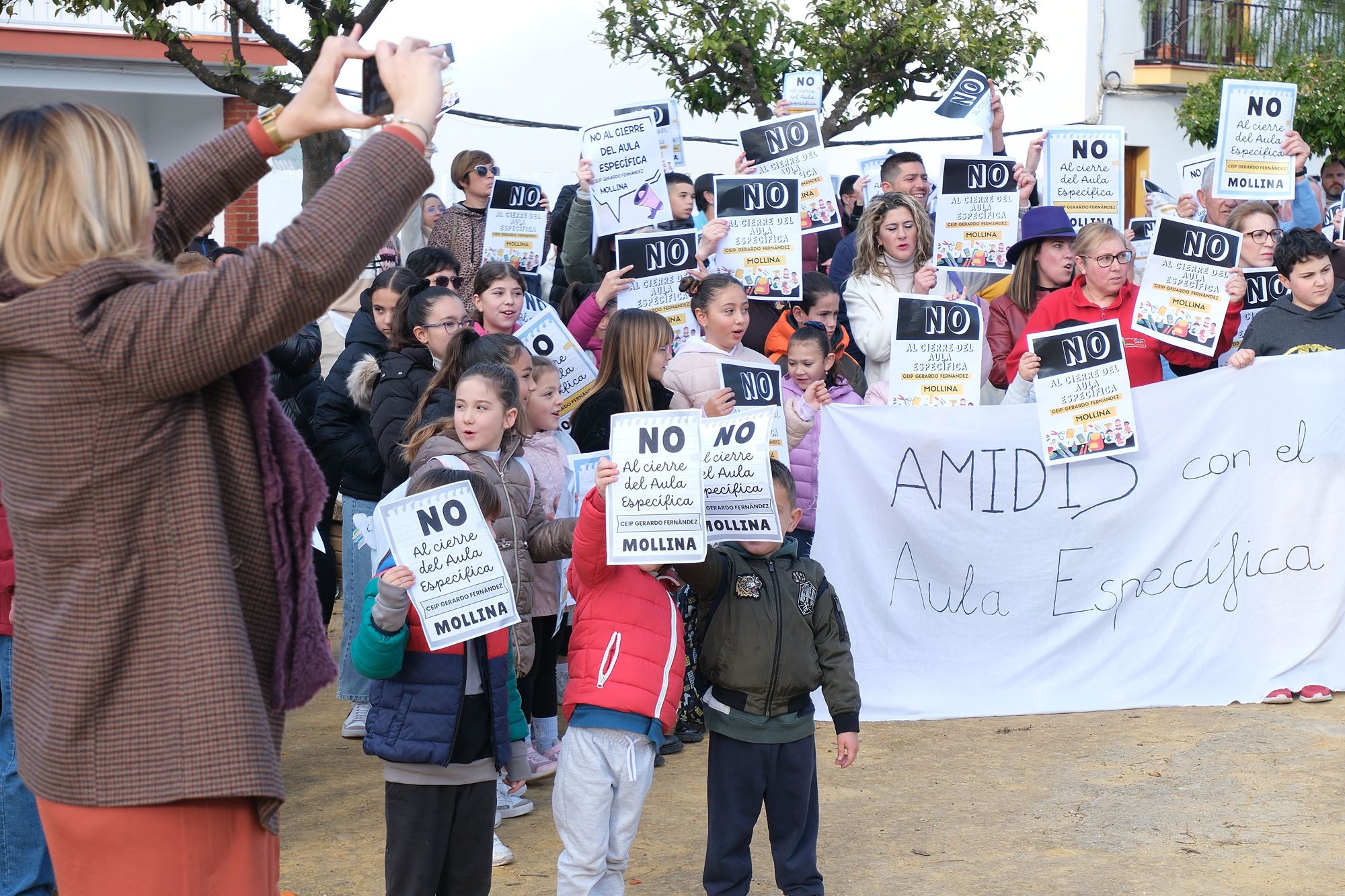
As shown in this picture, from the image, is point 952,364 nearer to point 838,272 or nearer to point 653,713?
point 838,272

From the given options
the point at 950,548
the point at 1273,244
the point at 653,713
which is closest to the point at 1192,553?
the point at 950,548

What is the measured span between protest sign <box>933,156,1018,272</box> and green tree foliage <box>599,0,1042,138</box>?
26.3ft

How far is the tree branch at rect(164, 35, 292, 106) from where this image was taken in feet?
35.3

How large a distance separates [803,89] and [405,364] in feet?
15.3

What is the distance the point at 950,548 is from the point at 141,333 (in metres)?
4.89

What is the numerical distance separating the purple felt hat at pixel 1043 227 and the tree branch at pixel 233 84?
19.1ft

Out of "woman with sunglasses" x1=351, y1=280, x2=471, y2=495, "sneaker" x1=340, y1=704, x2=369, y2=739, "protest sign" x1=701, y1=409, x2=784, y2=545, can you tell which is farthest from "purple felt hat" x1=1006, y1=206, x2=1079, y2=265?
"sneaker" x1=340, y1=704, x2=369, y2=739

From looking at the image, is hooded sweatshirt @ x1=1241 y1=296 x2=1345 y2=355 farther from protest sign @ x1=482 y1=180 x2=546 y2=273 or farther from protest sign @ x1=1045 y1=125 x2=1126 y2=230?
protest sign @ x1=482 y1=180 x2=546 y2=273

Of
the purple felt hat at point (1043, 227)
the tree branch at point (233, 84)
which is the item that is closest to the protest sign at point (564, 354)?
the purple felt hat at point (1043, 227)

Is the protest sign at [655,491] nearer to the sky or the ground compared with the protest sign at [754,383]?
nearer to the ground

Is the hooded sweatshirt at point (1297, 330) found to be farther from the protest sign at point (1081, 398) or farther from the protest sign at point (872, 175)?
the protest sign at point (872, 175)

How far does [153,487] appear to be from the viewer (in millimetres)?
2166

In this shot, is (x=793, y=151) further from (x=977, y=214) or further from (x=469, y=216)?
(x=469, y=216)

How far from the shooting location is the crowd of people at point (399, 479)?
2.13m
